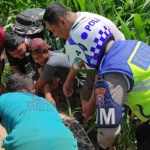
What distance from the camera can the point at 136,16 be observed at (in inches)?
141

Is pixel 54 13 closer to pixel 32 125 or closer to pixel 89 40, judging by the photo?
pixel 89 40

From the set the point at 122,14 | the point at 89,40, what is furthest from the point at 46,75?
the point at 89,40

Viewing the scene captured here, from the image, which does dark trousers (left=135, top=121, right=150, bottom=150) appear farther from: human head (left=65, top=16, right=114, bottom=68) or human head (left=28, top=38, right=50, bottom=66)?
human head (left=28, top=38, right=50, bottom=66)

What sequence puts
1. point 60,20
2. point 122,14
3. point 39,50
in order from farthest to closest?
1. point 122,14
2. point 39,50
3. point 60,20

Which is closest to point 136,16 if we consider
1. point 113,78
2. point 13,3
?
point 113,78

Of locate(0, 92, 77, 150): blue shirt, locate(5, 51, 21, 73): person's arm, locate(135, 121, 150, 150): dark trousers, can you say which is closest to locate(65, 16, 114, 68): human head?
locate(0, 92, 77, 150): blue shirt

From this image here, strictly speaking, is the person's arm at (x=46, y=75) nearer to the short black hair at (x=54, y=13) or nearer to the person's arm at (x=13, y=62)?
the person's arm at (x=13, y=62)

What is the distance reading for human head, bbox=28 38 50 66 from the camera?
3.80m

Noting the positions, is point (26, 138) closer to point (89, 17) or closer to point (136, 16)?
point (89, 17)

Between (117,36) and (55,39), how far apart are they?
5.07ft

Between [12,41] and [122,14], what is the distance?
3.29ft

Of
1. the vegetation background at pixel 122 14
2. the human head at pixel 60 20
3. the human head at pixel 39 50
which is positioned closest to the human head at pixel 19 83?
the human head at pixel 60 20

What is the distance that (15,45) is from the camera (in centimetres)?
393

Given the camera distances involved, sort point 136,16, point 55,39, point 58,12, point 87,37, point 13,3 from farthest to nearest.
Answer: point 13,3 < point 55,39 < point 136,16 < point 58,12 < point 87,37
